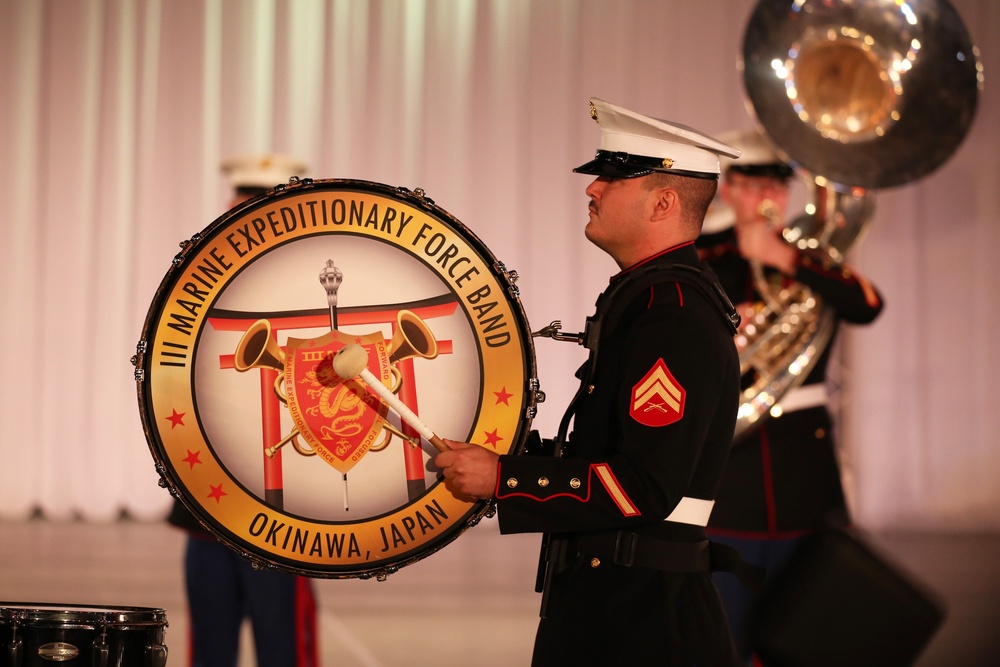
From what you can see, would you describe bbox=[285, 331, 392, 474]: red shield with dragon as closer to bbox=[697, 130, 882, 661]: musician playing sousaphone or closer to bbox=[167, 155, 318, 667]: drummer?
bbox=[167, 155, 318, 667]: drummer

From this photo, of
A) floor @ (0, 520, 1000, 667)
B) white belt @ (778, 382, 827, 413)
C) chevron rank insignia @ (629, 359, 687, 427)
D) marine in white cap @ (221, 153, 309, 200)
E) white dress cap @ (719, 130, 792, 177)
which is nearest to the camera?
chevron rank insignia @ (629, 359, 687, 427)

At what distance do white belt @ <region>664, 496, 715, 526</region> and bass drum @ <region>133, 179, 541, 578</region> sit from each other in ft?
0.88

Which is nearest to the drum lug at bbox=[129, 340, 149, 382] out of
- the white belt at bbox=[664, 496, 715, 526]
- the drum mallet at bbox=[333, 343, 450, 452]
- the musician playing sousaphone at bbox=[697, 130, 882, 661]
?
the drum mallet at bbox=[333, 343, 450, 452]

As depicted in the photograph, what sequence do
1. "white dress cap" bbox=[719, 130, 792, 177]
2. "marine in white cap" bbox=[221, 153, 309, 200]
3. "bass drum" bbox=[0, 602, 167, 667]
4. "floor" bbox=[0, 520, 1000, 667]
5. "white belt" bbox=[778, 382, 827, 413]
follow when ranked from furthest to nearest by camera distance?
"floor" bbox=[0, 520, 1000, 667], "marine in white cap" bbox=[221, 153, 309, 200], "white dress cap" bbox=[719, 130, 792, 177], "white belt" bbox=[778, 382, 827, 413], "bass drum" bbox=[0, 602, 167, 667]

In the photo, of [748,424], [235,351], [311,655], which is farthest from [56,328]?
[235,351]

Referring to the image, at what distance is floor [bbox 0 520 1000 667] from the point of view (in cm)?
394

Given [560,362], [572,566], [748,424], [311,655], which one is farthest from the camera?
[560,362]

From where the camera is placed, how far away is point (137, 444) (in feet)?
23.3

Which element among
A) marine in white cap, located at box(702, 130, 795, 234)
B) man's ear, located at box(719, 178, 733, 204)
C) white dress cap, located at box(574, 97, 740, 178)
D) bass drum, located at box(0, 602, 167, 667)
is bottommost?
bass drum, located at box(0, 602, 167, 667)

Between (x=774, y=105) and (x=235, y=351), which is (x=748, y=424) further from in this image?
(x=235, y=351)

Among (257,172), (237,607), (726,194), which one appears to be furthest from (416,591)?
(726,194)

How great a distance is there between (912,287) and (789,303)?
4.13 m

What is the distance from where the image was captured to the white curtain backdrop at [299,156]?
712cm

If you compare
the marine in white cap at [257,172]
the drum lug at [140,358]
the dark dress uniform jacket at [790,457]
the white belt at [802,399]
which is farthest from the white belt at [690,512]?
the marine in white cap at [257,172]
